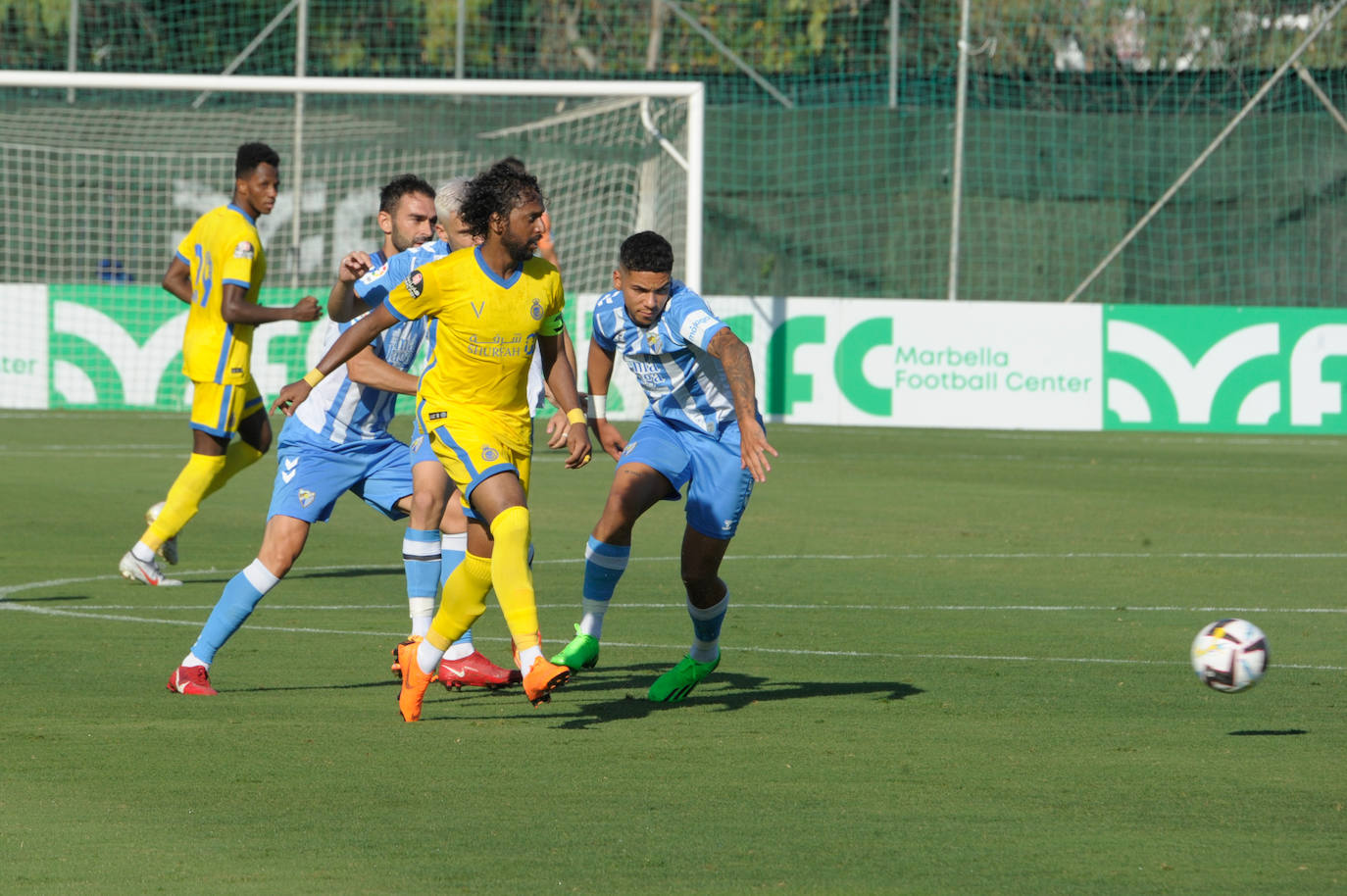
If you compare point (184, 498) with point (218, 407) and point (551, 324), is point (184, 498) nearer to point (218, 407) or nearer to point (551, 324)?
point (218, 407)

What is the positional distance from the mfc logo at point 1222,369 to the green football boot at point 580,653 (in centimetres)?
1697

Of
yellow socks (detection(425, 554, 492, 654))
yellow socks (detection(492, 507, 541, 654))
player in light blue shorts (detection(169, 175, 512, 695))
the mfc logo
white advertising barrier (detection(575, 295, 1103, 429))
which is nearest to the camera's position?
yellow socks (detection(492, 507, 541, 654))

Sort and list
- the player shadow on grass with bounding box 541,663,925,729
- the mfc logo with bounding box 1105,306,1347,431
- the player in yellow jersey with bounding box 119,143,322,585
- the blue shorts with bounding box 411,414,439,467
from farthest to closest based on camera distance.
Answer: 1. the mfc logo with bounding box 1105,306,1347,431
2. the player in yellow jersey with bounding box 119,143,322,585
3. the blue shorts with bounding box 411,414,439,467
4. the player shadow on grass with bounding box 541,663,925,729

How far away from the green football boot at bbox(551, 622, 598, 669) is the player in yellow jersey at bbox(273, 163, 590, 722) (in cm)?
56

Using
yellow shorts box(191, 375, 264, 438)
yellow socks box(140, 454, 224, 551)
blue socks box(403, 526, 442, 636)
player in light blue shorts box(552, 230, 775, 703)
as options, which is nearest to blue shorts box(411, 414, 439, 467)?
blue socks box(403, 526, 442, 636)

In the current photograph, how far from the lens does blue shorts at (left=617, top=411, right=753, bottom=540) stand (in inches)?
292

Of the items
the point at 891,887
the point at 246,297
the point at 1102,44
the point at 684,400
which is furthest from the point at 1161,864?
the point at 1102,44

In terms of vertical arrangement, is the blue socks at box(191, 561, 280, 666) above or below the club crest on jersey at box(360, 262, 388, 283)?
below

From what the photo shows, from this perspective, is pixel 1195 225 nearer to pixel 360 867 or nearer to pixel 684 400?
pixel 684 400

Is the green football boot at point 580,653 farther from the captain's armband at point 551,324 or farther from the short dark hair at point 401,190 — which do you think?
the short dark hair at point 401,190

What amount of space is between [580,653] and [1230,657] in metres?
2.39

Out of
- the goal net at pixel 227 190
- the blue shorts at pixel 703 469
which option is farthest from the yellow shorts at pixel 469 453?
the goal net at pixel 227 190

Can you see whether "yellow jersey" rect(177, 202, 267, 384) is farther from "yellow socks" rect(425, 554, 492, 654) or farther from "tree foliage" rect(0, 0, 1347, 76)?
"tree foliage" rect(0, 0, 1347, 76)

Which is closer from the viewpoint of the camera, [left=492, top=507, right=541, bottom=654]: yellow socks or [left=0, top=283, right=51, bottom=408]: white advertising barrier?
[left=492, top=507, right=541, bottom=654]: yellow socks
